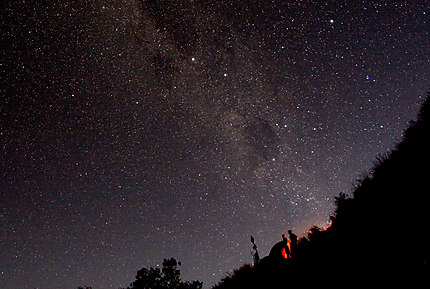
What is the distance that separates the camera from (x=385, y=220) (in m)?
5.21

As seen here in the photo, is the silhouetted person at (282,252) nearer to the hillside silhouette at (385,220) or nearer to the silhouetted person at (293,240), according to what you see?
the silhouetted person at (293,240)

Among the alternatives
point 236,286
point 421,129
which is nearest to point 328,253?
point 421,129

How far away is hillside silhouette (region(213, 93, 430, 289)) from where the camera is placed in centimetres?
447

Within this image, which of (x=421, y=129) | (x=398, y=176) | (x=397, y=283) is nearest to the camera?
(x=397, y=283)

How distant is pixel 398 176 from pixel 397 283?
9.45 feet

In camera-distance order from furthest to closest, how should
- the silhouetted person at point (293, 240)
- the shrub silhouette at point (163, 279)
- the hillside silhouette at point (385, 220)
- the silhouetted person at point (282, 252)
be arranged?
the shrub silhouette at point (163, 279) → the silhouetted person at point (282, 252) → the silhouetted person at point (293, 240) → the hillside silhouette at point (385, 220)

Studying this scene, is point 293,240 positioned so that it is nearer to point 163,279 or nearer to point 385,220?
point 385,220

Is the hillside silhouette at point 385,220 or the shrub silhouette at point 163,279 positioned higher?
the shrub silhouette at point 163,279

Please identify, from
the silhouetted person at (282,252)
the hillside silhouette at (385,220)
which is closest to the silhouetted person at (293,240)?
the silhouetted person at (282,252)

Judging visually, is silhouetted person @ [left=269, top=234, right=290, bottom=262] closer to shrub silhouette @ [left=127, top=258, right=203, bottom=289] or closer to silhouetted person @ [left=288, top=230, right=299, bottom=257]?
silhouetted person @ [left=288, top=230, right=299, bottom=257]

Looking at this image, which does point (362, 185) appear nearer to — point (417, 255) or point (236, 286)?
point (417, 255)

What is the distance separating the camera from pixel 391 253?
14.6 feet

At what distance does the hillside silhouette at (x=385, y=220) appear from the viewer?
4.47 meters

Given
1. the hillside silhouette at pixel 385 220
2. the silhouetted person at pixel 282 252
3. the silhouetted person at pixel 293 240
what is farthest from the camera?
the silhouetted person at pixel 282 252
